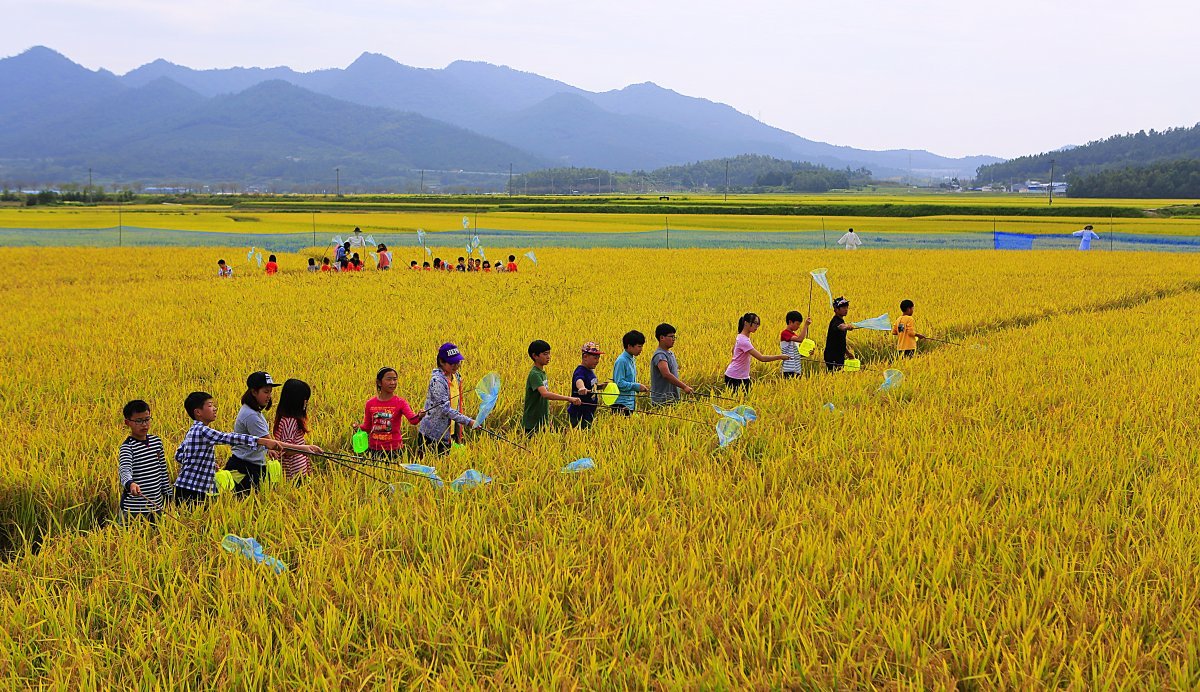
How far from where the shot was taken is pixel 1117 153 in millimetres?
128875

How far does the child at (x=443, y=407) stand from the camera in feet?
17.6

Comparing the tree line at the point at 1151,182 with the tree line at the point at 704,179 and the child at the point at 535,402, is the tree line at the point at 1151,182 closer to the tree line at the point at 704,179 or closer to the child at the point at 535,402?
the tree line at the point at 704,179

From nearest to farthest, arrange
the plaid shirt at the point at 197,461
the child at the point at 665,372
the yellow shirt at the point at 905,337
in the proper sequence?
1. the plaid shirt at the point at 197,461
2. the child at the point at 665,372
3. the yellow shirt at the point at 905,337

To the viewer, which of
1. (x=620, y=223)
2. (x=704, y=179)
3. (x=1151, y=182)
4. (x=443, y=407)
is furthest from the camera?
(x=704, y=179)

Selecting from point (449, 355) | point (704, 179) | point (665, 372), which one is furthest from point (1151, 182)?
point (704, 179)

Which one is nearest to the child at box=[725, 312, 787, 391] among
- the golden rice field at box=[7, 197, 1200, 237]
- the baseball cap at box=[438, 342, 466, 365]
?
the baseball cap at box=[438, 342, 466, 365]

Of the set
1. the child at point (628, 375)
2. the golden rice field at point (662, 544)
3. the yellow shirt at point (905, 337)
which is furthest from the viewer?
the yellow shirt at point (905, 337)

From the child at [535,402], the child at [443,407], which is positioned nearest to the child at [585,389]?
the child at [535,402]

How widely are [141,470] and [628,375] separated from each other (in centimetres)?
329

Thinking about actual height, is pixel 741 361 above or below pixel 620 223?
below

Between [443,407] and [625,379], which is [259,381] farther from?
[625,379]

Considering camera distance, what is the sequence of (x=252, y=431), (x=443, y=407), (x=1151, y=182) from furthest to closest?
(x=1151, y=182) < (x=443, y=407) < (x=252, y=431)

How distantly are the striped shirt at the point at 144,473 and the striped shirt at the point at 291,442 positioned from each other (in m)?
0.66

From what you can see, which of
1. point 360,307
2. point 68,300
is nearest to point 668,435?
point 360,307
